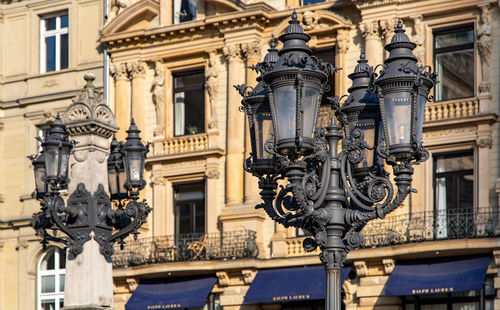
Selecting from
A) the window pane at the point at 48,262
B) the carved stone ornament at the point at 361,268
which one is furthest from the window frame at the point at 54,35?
the carved stone ornament at the point at 361,268

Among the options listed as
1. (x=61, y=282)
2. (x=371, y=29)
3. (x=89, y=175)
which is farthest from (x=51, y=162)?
(x=61, y=282)

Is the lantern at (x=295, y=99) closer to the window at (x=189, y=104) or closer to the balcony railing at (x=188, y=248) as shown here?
the balcony railing at (x=188, y=248)

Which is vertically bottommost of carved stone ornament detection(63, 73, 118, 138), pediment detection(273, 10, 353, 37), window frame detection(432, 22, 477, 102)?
carved stone ornament detection(63, 73, 118, 138)

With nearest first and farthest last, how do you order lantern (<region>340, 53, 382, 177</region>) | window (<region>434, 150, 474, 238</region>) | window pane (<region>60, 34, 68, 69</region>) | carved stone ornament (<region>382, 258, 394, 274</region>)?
lantern (<region>340, 53, 382, 177</region>)
window (<region>434, 150, 474, 238</region>)
carved stone ornament (<region>382, 258, 394, 274</region>)
window pane (<region>60, 34, 68, 69</region>)

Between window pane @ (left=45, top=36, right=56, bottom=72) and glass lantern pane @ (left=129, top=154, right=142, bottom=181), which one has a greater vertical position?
window pane @ (left=45, top=36, right=56, bottom=72)

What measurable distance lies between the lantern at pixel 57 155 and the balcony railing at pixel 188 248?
13084mm

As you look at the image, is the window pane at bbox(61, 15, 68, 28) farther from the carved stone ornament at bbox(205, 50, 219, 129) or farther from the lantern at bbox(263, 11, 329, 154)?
the lantern at bbox(263, 11, 329, 154)

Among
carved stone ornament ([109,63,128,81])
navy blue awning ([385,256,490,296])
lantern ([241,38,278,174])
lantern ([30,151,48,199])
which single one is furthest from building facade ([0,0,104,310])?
lantern ([241,38,278,174])

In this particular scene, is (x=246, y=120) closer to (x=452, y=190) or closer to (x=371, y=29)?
(x=371, y=29)

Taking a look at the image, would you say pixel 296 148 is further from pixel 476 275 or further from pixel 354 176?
pixel 476 275

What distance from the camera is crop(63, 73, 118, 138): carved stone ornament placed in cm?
1719

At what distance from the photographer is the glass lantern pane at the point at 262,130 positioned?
13609 millimetres

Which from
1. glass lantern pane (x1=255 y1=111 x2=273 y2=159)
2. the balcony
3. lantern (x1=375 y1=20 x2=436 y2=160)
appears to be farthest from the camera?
the balcony

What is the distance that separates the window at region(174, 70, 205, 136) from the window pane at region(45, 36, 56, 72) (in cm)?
453
